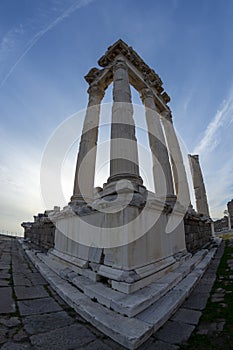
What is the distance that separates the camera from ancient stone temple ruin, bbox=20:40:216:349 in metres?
2.58

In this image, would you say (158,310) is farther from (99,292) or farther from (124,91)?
(124,91)

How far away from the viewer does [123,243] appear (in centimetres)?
343

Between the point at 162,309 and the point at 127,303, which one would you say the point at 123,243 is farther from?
the point at 162,309

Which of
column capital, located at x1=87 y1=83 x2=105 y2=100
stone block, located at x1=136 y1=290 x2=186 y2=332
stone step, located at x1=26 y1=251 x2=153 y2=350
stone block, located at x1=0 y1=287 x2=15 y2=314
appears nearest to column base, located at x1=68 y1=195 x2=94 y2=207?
stone block, located at x1=0 y1=287 x2=15 y2=314

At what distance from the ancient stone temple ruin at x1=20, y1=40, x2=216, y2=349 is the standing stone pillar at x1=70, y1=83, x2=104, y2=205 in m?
0.04

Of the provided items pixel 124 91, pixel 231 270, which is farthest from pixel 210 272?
pixel 124 91

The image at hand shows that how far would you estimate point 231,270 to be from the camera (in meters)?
4.86

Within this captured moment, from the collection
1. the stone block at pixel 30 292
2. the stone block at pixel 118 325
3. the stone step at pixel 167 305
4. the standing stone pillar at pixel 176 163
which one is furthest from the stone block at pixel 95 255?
the standing stone pillar at pixel 176 163

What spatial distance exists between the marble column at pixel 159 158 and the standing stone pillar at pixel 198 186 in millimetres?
11142

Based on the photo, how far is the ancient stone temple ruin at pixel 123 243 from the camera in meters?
2.58

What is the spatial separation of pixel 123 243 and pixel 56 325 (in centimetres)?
155

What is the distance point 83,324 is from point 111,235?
5.12 ft

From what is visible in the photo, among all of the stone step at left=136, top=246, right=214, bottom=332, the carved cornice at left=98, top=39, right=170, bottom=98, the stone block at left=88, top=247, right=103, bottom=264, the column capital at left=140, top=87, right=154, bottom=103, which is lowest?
the stone step at left=136, top=246, right=214, bottom=332

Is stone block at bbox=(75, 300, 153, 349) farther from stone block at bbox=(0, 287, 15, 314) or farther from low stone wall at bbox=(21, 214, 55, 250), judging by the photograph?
low stone wall at bbox=(21, 214, 55, 250)
